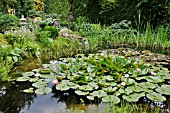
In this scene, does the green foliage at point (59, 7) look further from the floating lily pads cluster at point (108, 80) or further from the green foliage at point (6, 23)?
the floating lily pads cluster at point (108, 80)

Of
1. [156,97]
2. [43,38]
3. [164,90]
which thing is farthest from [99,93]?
[43,38]

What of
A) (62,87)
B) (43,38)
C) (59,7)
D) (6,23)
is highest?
(59,7)

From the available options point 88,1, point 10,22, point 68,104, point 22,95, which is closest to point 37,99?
point 22,95

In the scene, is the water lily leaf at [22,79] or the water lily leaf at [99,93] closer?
the water lily leaf at [99,93]

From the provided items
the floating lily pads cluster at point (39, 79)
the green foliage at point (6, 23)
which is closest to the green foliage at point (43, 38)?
the floating lily pads cluster at point (39, 79)

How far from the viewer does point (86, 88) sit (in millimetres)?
2781

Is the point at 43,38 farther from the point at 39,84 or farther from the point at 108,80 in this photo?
the point at 108,80

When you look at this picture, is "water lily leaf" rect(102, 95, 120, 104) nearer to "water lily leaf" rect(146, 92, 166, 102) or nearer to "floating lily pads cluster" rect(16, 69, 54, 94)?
"water lily leaf" rect(146, 92, 166, 102)

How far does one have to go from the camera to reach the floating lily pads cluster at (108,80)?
267cm

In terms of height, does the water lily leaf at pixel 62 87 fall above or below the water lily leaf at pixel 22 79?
below

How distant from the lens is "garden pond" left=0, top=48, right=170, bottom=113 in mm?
2533

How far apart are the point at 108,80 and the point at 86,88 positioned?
15.8 inches

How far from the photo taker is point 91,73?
3.21 meters

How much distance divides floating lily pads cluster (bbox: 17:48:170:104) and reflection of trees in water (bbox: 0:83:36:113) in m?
0.13
